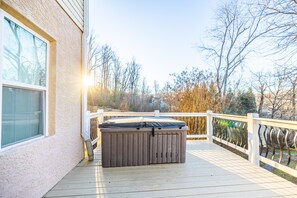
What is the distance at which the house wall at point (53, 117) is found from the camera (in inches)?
73.2

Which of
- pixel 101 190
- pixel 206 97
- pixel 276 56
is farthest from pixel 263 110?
pixel 101 190

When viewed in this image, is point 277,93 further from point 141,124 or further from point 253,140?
point 141,124

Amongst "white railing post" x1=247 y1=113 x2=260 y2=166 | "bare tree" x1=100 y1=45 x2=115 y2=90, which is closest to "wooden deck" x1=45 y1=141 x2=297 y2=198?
"white railing post" x1=247 y1=113 x2=260 y2=166

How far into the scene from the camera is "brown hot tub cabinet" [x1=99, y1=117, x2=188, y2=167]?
345cm

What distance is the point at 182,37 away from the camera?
11.0m

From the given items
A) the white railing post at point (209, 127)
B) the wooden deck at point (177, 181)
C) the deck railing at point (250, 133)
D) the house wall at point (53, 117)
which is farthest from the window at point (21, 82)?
the white railing post at point (209, 127)

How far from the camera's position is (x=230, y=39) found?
37.4 ft

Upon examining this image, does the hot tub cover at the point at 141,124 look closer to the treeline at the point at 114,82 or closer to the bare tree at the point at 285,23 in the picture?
the bare tree at the point at 285,23

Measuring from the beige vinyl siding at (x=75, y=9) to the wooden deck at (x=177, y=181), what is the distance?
2889 millimetres

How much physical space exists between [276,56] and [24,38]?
834 cm

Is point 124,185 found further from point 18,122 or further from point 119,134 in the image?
point 18,122

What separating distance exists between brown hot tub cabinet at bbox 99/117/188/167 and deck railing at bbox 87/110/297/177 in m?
1.14

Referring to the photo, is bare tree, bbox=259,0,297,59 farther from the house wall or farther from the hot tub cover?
the house wall

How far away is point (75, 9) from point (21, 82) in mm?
2200
